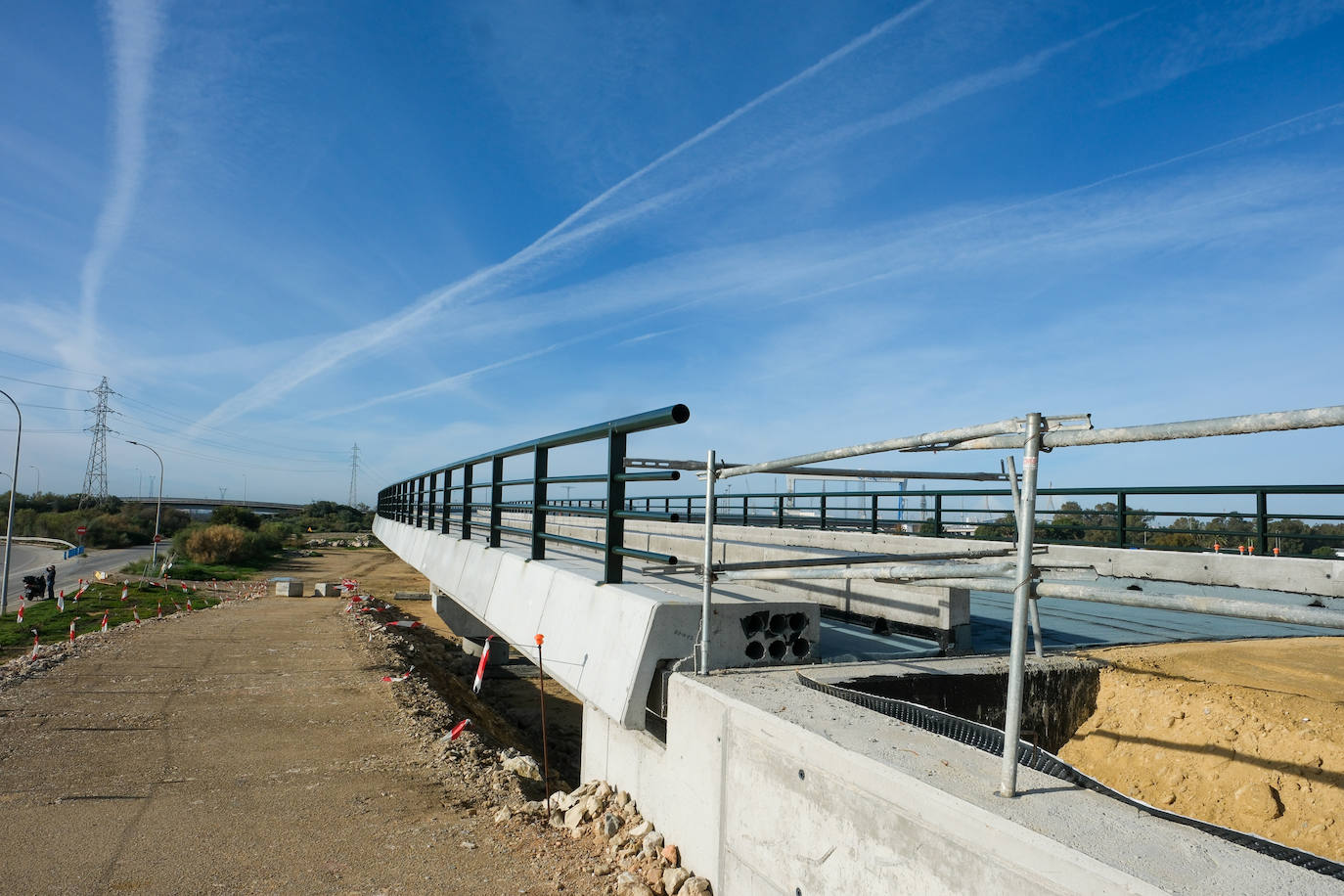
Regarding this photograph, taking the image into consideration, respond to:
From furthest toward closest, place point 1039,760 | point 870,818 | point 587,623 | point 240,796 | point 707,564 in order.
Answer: point 240,796
point 587,623
point 707,564
point 1039,760
point 870,818

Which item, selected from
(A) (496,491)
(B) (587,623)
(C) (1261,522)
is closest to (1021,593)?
(B) (587,623)

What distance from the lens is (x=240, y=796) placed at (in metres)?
5.60

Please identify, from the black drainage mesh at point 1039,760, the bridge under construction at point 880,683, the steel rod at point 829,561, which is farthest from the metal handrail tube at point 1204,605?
the steel rod at point 829,561

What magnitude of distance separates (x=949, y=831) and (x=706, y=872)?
1687 mm

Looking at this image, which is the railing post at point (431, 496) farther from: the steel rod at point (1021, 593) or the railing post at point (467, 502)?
the steel rod at point (1021, 593)

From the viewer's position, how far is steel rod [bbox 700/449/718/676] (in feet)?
13.4

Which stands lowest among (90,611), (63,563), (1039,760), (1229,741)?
(63,563)

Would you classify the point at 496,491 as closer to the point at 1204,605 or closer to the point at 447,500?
the point at 447,500

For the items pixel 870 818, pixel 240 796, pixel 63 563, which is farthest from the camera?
pixel 63 563

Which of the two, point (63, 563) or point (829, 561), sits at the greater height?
point (829, 561)

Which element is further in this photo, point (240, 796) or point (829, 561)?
point (240, 796)

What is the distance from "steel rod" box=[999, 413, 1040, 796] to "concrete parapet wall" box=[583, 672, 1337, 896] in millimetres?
120

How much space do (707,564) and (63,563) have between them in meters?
58.3

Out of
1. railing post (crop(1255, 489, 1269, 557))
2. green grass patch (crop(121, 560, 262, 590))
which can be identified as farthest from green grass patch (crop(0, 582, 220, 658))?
railing post (crop(1255, 489, 1269, 557))
